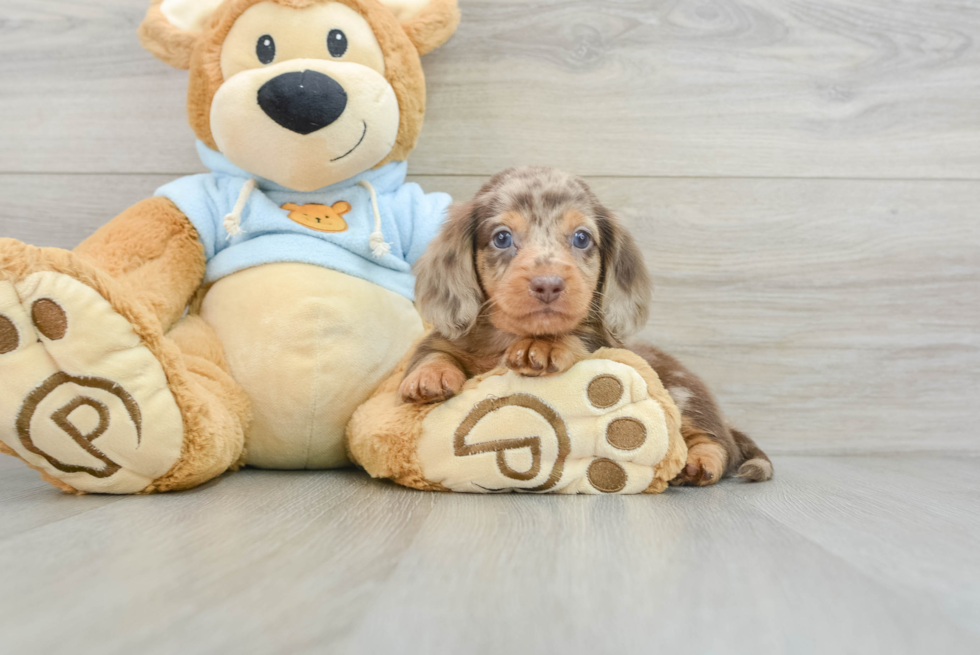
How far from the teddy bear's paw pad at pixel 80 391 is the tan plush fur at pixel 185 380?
15mm

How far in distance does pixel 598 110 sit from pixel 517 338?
969mm

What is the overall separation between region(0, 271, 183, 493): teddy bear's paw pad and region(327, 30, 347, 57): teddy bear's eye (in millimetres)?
789

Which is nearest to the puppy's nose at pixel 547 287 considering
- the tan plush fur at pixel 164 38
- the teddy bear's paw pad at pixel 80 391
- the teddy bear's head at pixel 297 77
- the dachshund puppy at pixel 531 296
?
the dachshund puppy at pixel 531 296

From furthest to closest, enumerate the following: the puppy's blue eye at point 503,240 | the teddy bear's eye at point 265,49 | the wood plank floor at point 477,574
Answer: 1. the teddy bear's eye at point 265,49
2. the puppy's blue eye at point 503,240
3. the wood plank floor at point 477,574

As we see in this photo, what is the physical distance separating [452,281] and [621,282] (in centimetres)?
39

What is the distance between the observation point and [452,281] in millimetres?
1533

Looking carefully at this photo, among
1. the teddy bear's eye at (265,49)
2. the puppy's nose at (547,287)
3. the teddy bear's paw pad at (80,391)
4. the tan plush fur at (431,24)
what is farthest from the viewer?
the tan plush fur at (431,24)

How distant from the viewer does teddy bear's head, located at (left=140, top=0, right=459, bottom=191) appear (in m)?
1.57

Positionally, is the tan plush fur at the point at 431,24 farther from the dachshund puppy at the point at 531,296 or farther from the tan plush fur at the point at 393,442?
the tan plush fur at the point at 393,442

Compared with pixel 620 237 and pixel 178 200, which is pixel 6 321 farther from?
pixel 620 237

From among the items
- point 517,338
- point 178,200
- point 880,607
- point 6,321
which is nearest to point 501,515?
point 517,338

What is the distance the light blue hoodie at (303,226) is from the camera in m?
1.69

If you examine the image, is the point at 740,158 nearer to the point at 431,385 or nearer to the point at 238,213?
the point at 431,385

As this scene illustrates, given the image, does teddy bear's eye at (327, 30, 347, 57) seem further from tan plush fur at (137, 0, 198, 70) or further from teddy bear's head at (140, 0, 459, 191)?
tan plush fur at (137, 0, 198, 70)
